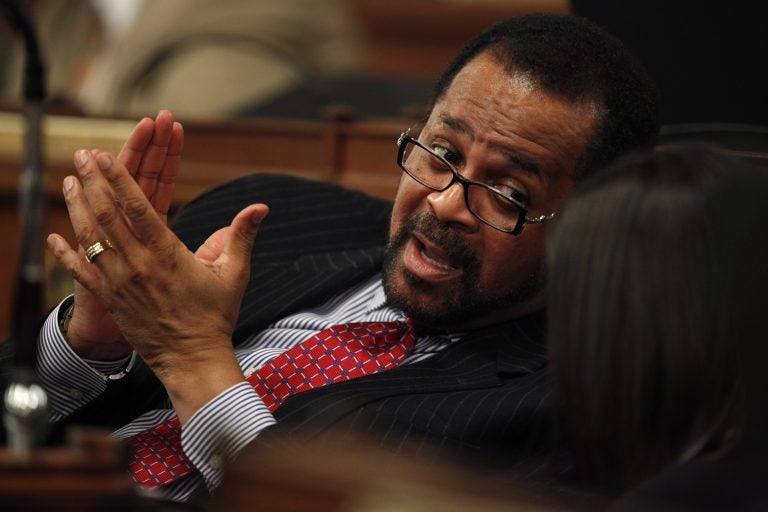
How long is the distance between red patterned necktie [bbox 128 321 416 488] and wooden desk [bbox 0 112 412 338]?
809mm

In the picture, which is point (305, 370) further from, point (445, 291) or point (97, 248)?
point (97, 248)

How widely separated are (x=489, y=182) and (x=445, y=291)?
0.59ft

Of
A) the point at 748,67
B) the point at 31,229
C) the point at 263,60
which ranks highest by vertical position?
the point at 31,229

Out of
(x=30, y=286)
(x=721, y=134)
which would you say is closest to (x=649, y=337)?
(x=30, y=286)

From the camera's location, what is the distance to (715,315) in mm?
1267

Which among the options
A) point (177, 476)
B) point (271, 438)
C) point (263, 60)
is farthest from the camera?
point (263, 60)

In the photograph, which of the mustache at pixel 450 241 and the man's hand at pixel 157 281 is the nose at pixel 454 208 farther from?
the man's hand at pixel 157 281

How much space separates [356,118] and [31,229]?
1.77 metres

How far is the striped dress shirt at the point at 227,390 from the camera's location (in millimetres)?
1671

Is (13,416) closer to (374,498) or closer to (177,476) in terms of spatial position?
(374,498)

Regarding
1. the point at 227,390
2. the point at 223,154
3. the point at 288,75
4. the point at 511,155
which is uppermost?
the point at 511,155

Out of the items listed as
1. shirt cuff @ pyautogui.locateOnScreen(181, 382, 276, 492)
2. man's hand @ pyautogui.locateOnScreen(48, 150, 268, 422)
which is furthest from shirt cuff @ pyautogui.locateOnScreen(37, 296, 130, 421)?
shirt cuff @ pyautogui.locateOnScreen(181, 382, 276, 492)

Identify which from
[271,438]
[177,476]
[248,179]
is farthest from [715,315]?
[248,179]

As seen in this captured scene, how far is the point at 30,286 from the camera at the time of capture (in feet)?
4.01
